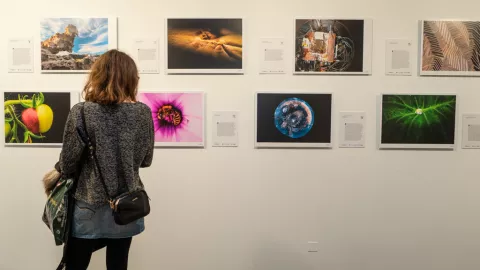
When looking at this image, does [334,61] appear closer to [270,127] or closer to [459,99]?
[270,127]

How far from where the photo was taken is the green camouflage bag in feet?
4.76

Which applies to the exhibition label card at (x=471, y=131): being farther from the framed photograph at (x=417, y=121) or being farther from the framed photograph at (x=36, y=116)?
the framed photograph at (x=36, y=116)

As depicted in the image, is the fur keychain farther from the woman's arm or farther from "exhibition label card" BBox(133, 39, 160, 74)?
"exhibition label card" BBox(133, 39, 160, 74)

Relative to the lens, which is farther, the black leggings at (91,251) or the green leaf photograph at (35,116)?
the green leaf photograph at (35,116)

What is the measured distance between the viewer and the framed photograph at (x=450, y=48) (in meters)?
2.20

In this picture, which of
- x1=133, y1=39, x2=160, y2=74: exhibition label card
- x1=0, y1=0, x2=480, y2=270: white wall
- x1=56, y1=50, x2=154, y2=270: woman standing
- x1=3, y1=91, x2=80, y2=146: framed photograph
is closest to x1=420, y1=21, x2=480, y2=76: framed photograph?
x1=0, y1=0, x2=480, y2=270: white wall

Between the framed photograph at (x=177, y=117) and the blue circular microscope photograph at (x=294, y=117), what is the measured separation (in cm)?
52

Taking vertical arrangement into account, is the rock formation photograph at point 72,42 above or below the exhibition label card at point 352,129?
above

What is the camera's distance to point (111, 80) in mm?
1466

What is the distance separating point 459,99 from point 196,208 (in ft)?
6.38

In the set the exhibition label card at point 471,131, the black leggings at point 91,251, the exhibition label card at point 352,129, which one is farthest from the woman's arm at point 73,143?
the exhibition label card at point 471,131

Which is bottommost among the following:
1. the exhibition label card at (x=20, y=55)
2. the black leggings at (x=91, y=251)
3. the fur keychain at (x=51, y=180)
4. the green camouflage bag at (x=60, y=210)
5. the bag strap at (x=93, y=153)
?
the black leggings at (x=91, y=251)

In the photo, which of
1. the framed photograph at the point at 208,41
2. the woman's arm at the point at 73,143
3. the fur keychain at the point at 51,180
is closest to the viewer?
the woman's arm at the point at 73,143

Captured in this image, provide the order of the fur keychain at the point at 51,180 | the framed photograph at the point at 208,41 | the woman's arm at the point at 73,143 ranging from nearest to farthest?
the woman's arm at the point at 73,143 < the fur keychain at the point at 51,180 < the framed photograph at the point at 208,41
